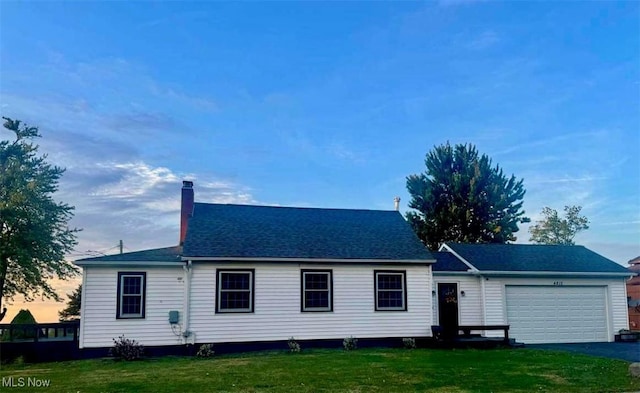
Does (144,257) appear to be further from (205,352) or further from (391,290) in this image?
(391,290)

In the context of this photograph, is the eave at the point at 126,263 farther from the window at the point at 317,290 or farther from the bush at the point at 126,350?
the window at the point at 317,290

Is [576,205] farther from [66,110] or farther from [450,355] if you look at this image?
[66,110]

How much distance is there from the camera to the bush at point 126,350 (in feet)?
51.2

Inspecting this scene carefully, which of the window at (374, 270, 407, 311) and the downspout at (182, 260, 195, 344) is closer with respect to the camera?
the downspout at (182, 260, 195, 344)

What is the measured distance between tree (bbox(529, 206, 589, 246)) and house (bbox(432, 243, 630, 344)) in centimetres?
1766

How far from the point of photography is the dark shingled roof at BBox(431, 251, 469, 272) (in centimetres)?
2050

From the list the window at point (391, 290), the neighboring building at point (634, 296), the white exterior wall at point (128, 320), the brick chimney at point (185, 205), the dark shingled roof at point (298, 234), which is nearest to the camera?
the white exterior wall at point (128, 320)

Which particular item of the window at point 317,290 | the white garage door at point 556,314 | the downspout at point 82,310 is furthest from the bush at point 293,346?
the white garage door at point 556,314

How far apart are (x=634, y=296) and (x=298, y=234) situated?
91.5 feet

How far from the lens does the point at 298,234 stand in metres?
19.2

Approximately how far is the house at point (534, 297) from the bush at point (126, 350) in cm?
1060

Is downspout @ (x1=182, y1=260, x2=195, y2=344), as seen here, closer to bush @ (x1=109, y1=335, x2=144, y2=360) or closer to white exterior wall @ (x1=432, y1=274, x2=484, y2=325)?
bush @ (x1=109, y1=335, x2=144, y2=360)

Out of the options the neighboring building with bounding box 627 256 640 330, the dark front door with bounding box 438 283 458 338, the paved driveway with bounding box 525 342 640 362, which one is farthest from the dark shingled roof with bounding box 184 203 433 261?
the neighboring building with bounding box 627 256 640 330

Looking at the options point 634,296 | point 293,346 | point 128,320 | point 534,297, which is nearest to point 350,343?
point 293,346
